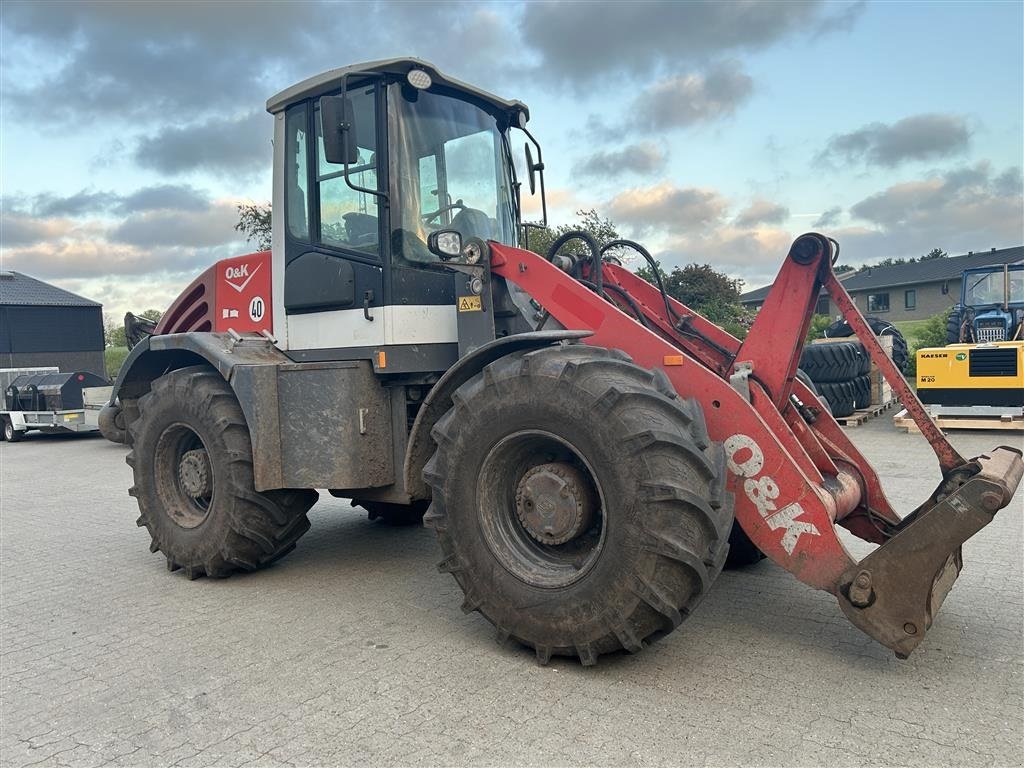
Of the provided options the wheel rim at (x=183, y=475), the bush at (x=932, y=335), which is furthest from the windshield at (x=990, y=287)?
the wheel rim at (x=183, y=475)

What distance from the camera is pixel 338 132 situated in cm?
423

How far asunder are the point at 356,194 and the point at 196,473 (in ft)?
7.45

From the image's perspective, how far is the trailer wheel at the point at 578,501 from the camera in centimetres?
323

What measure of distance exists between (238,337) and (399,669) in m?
2.72

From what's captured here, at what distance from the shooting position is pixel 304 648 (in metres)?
4.01

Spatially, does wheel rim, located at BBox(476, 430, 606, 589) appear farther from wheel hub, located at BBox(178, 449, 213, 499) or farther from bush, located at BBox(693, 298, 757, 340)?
bush, located at BBox(693, 298, 757, 340)

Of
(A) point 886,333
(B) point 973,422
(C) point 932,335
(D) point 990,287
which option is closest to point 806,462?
(B) point 973,422

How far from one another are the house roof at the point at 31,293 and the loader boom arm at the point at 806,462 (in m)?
34.4

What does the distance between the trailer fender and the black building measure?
3334 centimetres

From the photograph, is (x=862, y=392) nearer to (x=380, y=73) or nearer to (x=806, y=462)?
(x=806, y=462)

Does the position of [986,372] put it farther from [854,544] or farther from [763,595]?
[763,595]

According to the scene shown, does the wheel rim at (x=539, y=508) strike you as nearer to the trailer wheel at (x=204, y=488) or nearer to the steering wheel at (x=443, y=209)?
the steering wheel at (x=443, y=209)

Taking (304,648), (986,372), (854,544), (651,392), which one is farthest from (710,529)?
(986,372)

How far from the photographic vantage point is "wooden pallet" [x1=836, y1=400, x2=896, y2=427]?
42.9ft
